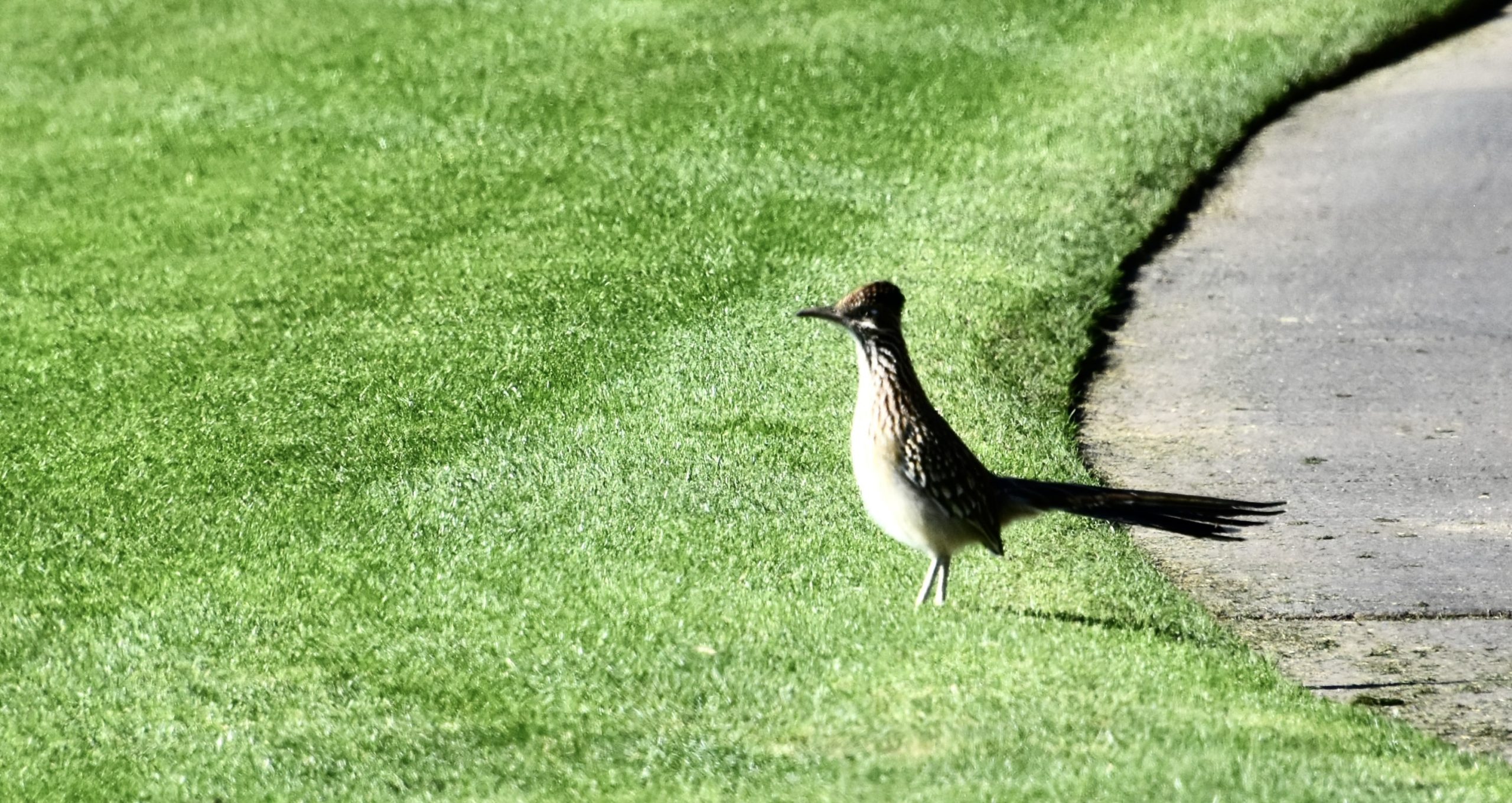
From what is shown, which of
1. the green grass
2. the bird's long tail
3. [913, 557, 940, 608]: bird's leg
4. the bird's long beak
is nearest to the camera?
the green grass

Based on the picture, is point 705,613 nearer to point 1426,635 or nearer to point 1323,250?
point 1426,635

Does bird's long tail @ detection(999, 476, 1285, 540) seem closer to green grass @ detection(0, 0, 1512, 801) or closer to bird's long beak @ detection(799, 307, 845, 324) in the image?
green grass @ detection(0, 0, 1512, 801)

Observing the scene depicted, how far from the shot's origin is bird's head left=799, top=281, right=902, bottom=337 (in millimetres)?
6273

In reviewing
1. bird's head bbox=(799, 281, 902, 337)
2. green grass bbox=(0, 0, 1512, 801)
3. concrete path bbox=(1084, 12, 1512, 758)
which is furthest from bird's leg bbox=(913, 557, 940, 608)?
concrete path bbox=(1084, 12, 1512, 758)

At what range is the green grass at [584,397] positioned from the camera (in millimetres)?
5863

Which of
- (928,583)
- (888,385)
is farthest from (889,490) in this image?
(928,583)

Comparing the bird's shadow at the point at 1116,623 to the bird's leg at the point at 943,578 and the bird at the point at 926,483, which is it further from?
the bird at the point at 926,483

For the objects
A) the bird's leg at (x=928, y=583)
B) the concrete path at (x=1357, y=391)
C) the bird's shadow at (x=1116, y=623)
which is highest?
the bird's leg at (x=928, y=583)

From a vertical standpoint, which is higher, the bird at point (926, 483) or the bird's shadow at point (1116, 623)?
the bird at point (926, 483)

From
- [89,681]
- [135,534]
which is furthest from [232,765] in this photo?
[135,534]

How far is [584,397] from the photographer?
895 cm

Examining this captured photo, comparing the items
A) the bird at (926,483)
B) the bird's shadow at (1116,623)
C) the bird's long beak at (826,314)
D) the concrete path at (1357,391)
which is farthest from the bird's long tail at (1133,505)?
the bird's long beak at (826,314)

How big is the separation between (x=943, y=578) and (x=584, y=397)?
274cm

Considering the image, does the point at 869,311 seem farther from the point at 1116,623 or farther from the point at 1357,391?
the point at 1357,391
